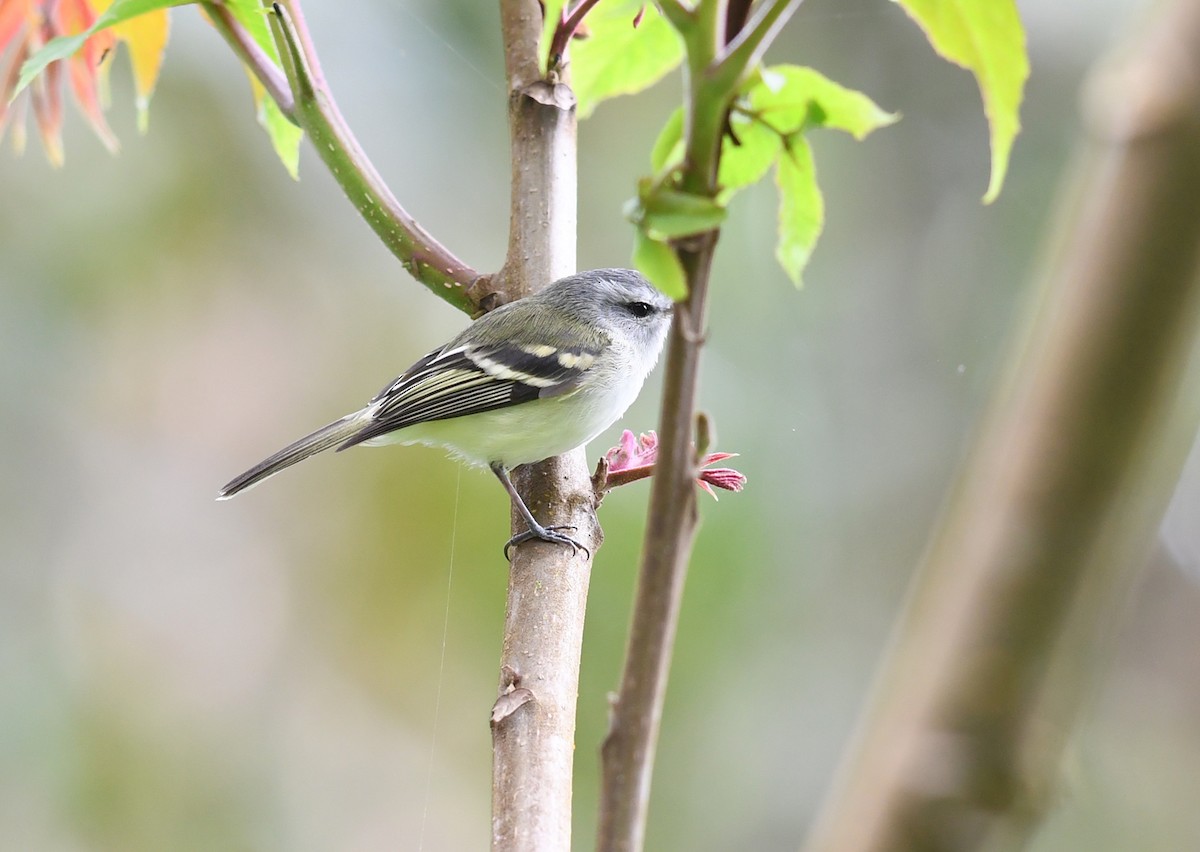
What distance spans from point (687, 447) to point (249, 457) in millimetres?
2650

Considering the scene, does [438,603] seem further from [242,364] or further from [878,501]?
[878,501]

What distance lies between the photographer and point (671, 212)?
46 centimetres

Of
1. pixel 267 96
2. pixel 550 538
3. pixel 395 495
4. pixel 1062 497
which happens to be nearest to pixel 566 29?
pixel 267 96

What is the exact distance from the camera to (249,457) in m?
2.89

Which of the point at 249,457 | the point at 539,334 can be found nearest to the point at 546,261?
the point at 539,334

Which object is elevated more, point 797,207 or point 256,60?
point 256,60

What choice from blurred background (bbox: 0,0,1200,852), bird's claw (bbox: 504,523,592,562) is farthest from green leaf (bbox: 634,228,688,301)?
blurred background (bbox: 0,0,1200,852)

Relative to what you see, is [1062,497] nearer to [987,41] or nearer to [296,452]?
Answer: [987,41]

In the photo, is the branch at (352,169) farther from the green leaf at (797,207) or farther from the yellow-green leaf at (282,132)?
the green leaf at (797,207)

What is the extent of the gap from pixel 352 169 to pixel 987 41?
2.39 ft

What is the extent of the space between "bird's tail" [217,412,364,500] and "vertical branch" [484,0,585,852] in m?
0.53

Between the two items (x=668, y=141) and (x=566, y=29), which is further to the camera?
(x=566, y=29)

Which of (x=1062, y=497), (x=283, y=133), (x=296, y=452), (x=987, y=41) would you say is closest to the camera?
(x=1062, y=497)

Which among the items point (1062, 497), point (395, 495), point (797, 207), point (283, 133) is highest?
point (395, 495)
